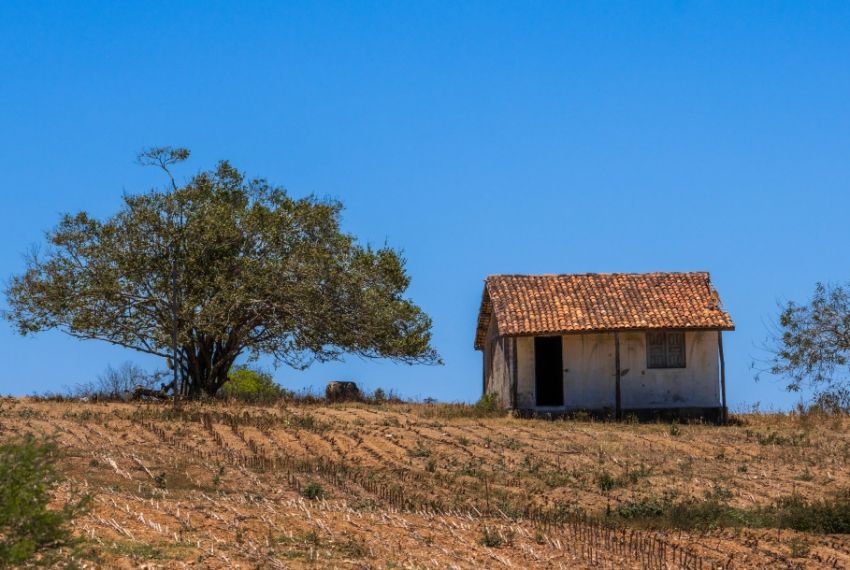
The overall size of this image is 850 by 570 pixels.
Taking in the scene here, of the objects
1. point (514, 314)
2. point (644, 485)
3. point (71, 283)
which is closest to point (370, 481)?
point (644, 485)

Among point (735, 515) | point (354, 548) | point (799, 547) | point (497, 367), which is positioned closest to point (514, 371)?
point (497, 367)

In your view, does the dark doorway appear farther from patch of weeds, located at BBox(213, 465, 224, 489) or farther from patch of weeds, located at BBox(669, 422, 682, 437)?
patch of weeds, located at BBox(213, 465, 224, 489)

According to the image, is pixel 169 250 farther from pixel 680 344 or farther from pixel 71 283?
pixel 680 344

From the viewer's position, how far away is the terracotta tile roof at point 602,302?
3069cm

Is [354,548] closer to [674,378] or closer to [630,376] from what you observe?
[630,376]

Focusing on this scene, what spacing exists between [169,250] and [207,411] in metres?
5.50

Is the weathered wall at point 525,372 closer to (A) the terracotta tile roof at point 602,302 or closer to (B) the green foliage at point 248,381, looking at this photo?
(A) the terracotta tile roof at point 602,302

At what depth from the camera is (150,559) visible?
40.7 feet

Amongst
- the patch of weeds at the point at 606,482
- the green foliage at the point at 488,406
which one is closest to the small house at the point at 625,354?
the green foliage at the point at 488,406

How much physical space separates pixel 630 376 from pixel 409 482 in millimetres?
12303

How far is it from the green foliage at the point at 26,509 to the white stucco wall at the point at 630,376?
20.7 metres

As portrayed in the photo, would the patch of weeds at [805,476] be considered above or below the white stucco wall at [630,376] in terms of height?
below

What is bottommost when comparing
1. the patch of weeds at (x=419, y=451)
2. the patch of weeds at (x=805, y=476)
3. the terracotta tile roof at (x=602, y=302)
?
the patch of weeds at (x=805, y=476)

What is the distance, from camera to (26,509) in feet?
35.1
